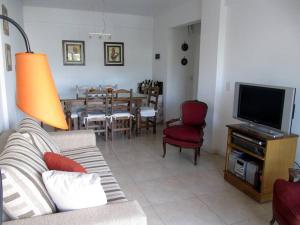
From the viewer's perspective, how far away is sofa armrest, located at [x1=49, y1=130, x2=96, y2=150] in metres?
2.70

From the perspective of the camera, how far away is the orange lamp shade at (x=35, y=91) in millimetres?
1006

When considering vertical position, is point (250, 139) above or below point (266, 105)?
below

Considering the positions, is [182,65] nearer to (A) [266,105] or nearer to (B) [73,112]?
(B) [73,112]

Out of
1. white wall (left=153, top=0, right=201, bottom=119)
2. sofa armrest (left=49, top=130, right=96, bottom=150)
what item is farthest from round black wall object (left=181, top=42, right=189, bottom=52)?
sofa armrest (left=49, top=130, right=96, bottom=150)

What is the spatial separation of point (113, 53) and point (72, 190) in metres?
5.17

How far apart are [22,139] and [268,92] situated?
231cm

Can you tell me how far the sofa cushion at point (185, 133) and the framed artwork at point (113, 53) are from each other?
3.10m

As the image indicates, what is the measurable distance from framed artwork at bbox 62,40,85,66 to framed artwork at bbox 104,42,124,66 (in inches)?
21.7

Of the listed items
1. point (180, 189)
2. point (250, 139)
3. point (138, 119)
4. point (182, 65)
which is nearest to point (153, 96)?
point (138, 119)

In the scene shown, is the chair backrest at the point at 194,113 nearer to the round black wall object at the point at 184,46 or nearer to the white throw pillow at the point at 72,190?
the round black wall object at the point at 184,46

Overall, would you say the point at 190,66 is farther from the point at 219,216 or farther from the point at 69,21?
the point at 219,216

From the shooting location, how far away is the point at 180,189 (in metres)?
2.83

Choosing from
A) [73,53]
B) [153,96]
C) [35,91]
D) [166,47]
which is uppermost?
[166,47]

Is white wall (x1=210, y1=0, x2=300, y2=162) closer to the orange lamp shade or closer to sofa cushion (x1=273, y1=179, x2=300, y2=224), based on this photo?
sofa cushion (x1=273, y1=179, x2=300, y2=224)
